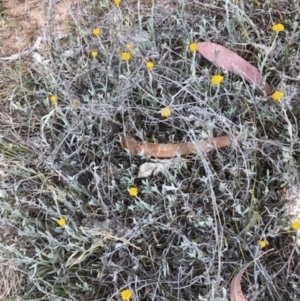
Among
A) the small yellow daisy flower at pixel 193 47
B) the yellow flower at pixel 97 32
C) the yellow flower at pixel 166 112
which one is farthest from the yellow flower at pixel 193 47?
the yellow flower at pixel 97 32

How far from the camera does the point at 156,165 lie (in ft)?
6.91

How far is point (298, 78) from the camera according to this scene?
2.12 metres

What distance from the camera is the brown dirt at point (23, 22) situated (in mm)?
2672

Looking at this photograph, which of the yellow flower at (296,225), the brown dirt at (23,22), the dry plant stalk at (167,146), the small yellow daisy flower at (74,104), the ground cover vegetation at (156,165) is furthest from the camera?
the brown dirt at (23,22)

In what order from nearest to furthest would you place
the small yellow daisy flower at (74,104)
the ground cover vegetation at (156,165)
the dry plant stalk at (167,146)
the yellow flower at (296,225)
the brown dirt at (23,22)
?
1. the yellow flower at (296,225)
2. the ground cover vegetation at (156,165)
3. the dry plant stalk at (167,146)
4. the small yellow daisy flower at (74,104)
5. the brown dirt at (23,22)

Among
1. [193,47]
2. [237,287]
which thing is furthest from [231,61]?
[237,287]

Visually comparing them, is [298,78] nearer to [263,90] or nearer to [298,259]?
[263,90]

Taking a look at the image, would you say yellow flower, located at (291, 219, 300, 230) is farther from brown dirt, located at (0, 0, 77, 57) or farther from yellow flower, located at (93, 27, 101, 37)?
brown dirt, located at (0, 0, 77, 57)

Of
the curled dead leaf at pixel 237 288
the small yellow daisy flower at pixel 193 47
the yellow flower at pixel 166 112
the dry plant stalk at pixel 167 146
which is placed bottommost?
the curled dead leaf at pixel 237 288

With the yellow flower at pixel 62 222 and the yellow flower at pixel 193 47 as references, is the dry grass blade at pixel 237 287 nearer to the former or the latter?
the yellow flower at pixel 62 222

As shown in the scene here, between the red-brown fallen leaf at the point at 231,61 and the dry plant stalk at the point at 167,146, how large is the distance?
24 cm

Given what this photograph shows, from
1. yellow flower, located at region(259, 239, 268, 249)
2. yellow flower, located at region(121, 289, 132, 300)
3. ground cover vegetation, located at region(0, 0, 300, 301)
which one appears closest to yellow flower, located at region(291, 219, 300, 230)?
ground cover vegetation, located at region(0, 0, 300, 301)

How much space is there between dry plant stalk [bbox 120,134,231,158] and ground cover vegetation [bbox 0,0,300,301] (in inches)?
1.0

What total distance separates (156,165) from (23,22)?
1025mm
